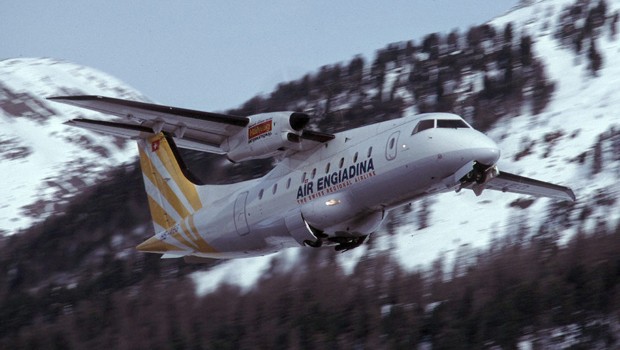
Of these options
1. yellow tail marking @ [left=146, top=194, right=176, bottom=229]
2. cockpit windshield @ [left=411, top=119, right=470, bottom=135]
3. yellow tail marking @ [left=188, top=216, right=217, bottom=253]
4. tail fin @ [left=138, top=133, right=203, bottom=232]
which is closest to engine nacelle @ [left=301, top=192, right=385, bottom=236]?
cockpit windshield @ [left=411, top=119, right=470, bottom=135]

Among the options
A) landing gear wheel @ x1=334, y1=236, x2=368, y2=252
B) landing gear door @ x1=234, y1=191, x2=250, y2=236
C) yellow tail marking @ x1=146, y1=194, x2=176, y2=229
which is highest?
landing gear door @ x1=234, y1=191, x2=250, y2=236

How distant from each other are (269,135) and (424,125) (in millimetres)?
3368

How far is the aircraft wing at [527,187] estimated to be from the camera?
912 inches

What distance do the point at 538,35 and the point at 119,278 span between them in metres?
45.2

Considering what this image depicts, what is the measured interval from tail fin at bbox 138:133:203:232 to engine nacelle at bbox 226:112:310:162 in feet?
9.96

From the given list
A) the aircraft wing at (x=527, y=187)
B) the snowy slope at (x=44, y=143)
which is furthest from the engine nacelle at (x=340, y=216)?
the snowy slope at (x=44, y=143)

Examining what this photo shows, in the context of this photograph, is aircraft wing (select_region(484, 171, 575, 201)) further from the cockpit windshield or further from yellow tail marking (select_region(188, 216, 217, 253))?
yellow tail marking (select_region(188, 216, 217, 253))

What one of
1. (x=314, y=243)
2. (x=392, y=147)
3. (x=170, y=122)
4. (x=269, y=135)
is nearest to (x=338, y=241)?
(x=314, y=243)

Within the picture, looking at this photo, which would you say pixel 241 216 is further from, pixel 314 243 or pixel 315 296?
pixel 315 296

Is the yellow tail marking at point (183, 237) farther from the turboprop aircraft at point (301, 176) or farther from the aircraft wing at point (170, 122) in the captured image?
the aircraft wing at point (170, 122)

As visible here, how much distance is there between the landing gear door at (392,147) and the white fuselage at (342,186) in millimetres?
22

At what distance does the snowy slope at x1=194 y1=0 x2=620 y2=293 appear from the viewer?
53344mm

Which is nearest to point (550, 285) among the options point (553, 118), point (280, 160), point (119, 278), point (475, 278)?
point (475, 278)

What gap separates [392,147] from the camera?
786 inches
